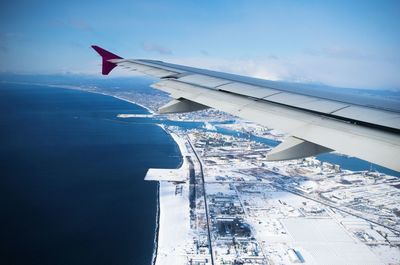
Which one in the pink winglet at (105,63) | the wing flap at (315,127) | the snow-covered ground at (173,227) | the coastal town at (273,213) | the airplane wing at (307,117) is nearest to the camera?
the wing flap at (315,127)

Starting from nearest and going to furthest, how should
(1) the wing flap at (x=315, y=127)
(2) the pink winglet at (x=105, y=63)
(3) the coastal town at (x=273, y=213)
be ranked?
(1) the wing flap at (x=315, y=127) → (2) the pink winglet at (x=105, y=63) → (3) the coastal town at (x=273, y=213)

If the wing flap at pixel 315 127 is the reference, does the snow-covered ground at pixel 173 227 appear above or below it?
below

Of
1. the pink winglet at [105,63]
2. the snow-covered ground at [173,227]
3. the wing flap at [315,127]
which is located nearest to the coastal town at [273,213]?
the snow-covered ground at [173,227]

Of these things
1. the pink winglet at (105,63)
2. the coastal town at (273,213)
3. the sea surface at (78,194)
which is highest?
the pink winglet at (105,63)

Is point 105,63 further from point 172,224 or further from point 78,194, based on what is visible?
point 78,194

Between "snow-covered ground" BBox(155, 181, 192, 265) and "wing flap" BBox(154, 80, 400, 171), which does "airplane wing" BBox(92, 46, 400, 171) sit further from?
"snow-covered ground" BBox(155, 181, 192, 265)

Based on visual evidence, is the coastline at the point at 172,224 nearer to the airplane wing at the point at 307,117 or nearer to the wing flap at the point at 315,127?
the airplane wing at the point at 307,117

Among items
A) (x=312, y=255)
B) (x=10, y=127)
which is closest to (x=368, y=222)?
(x=312, y=255)

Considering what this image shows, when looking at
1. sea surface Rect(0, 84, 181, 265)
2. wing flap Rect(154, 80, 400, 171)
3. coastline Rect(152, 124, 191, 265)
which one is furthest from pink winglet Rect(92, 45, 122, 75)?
sea surface Rect(0, 84, 181, 265)
